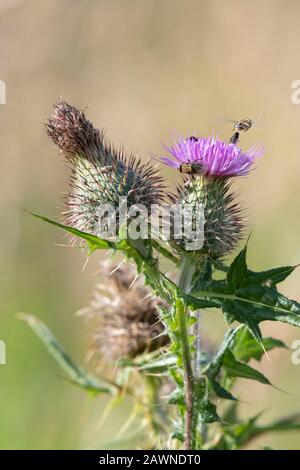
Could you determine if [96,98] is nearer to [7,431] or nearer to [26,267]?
[26,267]

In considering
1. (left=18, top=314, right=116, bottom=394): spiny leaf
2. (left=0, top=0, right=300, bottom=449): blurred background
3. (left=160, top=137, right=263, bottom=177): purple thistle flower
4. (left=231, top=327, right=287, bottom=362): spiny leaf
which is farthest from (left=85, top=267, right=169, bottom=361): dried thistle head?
(left=0, top=0, right=300, bottom=449): blurred background

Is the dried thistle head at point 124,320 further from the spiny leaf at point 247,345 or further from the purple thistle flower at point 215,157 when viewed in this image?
the purple thistle flower at point 215,157

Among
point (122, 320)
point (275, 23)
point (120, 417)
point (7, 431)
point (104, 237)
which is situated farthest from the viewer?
point (275, 23)

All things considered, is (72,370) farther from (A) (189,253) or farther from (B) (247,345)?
(A) (189,253)

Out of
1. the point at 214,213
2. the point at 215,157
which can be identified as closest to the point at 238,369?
the point at 214,213

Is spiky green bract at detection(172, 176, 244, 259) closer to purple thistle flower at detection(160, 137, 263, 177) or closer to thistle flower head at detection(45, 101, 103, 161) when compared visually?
purple thistle flower at detection(160, 137, 263, 177)

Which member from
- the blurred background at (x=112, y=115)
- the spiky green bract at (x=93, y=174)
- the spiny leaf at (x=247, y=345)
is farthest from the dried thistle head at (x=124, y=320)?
the blurred background at (x=112, y=115)

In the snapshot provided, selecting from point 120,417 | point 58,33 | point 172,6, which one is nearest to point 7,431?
point 120,417
